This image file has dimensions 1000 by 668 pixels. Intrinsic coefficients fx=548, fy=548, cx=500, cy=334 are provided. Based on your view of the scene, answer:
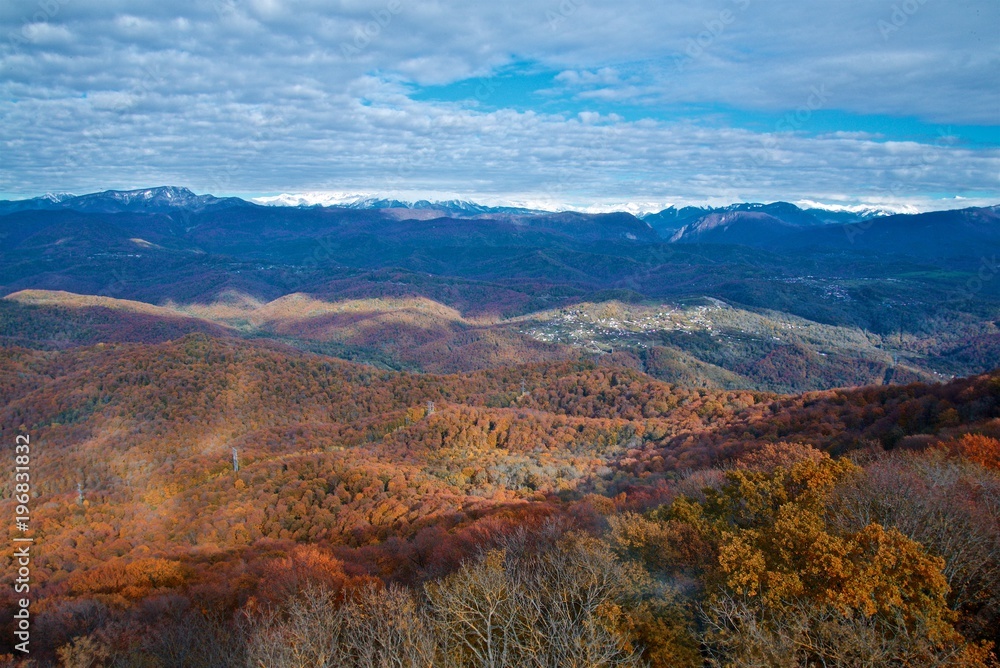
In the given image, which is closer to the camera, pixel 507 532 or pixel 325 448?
pixel 507 532

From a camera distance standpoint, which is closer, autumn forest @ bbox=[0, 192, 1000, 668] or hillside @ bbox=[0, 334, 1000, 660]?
autumn forest @ bbox=[0, 192, 1000, 668]

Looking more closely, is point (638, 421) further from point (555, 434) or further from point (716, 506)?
point (716, 506)

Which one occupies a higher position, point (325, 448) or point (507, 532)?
point (507, 532)

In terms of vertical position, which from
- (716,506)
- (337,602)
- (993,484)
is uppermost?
(993,484)

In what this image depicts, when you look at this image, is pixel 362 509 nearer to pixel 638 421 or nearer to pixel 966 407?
pixel 638 421

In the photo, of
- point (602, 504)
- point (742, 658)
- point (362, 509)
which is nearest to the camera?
point (742, 658)

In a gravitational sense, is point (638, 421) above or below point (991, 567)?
below

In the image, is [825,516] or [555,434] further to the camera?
[555,434]

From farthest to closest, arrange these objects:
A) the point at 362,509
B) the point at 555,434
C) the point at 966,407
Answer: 1. the point at 555,434
2. the point at 362,509
3. the point at 966,407

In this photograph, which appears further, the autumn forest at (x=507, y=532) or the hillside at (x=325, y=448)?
the hillside at (x=325, y=448)

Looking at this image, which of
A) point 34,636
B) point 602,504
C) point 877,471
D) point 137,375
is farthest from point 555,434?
point 137,375
